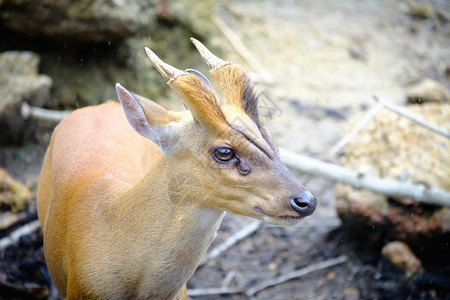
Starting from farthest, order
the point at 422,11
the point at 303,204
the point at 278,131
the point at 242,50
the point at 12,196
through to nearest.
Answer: the point at 422,11 < the point at 242,50 < the point at 278,131 < the point at 12,196 < the point at 303,204

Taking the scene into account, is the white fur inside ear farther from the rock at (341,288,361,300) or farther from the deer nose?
the rock at (341,288,361,300)

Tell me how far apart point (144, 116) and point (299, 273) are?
10.9 ft

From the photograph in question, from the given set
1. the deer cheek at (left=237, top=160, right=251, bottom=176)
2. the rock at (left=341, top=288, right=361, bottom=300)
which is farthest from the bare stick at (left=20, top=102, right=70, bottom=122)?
the rock at (left=341, top=288, right=361, bottom=300)

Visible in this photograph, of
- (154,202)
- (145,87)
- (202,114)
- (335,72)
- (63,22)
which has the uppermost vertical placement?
(202,114)

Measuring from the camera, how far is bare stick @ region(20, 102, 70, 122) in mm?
6230

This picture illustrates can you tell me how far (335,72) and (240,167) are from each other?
22.2 ft

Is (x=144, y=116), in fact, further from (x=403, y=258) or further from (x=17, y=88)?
(x=17, y=88)

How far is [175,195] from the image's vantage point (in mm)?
3131

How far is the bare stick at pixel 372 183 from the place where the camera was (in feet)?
16.5

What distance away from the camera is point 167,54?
8.15m

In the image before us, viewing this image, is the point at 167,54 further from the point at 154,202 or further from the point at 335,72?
the point at 154,202

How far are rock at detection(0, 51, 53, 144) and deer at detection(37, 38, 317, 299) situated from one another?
2.84 m

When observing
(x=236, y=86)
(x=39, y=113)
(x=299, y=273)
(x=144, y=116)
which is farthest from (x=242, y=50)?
(x=144, y=116)

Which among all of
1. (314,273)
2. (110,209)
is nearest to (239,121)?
(110,209)
